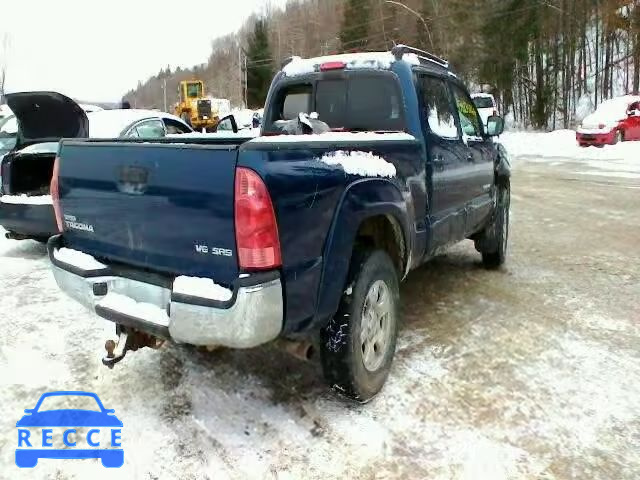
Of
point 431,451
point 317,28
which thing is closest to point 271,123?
point 431,451

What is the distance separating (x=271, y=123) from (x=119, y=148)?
235 cm

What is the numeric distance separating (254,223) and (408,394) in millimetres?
1557

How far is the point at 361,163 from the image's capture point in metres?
2.97

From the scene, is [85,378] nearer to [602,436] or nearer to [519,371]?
[519,371]

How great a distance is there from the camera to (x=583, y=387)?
10.8 ft

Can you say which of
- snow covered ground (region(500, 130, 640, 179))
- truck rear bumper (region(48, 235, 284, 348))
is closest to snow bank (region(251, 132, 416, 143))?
truck rear bumper (region(48, 235, 284, 348))

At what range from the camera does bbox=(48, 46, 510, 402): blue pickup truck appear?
2.39m

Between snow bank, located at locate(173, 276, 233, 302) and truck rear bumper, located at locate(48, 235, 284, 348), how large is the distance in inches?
0.7

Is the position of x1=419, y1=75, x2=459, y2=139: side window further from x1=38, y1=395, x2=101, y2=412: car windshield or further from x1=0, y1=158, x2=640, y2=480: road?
x1=38, y1=395, x2=101, y2=412: car windshield

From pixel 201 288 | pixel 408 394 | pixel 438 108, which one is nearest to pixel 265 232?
pixel 201 288

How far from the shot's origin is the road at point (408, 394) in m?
2.62

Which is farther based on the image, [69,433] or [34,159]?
[34,159]

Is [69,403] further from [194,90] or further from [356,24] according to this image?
[356,24]

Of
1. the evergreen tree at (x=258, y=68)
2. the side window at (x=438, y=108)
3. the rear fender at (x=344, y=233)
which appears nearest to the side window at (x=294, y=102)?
the side window at (x=438, y=108)
